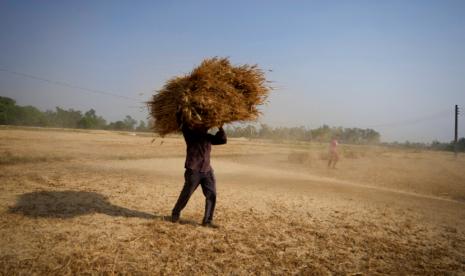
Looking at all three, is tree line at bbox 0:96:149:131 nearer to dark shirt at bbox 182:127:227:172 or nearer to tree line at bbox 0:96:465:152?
tree line at bbox 0:96:465:152

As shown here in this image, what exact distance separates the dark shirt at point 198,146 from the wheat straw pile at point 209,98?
7.1 inches

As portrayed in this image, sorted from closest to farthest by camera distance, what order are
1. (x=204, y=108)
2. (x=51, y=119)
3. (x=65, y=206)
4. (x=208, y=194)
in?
(x=204, y=108) < (x=208, y=194) < (x=65, y=206) < (x=51, y=119)

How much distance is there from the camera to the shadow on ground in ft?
20.1

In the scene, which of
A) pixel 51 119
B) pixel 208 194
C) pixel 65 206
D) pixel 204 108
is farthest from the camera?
pixel 51 119

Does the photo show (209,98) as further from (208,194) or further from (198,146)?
(208,194)

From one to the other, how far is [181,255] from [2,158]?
41.8 feet

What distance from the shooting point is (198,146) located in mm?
5645

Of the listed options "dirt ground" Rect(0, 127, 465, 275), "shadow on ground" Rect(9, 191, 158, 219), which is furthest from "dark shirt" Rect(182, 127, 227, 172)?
"shadow on ground" Rect(9, 191, 158, 219)

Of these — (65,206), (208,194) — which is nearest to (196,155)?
(208,194)

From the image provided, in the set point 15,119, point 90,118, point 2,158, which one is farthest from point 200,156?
point 90,118

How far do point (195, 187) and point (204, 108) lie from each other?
1.46 meters

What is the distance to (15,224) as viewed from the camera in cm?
534

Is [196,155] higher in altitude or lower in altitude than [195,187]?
higher

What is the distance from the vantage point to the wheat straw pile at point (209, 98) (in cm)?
543
